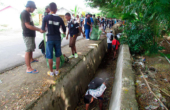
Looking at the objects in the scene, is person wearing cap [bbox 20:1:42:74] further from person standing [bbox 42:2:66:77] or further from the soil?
the soil

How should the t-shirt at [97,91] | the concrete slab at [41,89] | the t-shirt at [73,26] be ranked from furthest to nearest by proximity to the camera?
the t-shirt at [73,26]
the t-shirt at [97,91]
the concrete slab at [41,89]

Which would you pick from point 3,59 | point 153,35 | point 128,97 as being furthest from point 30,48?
point 153,35

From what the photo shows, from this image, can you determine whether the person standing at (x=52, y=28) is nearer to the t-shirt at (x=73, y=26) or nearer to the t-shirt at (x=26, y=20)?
the t-shirt at (x=26, y=20)

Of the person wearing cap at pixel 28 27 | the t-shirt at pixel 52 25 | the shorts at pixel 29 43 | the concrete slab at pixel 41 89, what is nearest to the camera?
the concrete slab at pixel 41 89

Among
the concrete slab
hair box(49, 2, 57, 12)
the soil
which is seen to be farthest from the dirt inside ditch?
hair box(49, 2, 57, 12)

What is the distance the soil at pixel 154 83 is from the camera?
2664 mm

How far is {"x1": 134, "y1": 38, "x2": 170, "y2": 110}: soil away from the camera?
105 inches

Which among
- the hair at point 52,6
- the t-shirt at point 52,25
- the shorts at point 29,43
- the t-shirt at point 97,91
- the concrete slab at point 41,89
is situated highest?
the hair at point 52,6

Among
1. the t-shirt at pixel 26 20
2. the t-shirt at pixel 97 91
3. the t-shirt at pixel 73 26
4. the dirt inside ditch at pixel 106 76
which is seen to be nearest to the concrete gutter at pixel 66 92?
the dirt inside ditch at pixel 106 76

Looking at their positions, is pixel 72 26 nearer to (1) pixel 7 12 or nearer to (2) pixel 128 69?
(2) pixel 128 69

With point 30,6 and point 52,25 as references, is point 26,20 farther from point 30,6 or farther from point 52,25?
point 52,25

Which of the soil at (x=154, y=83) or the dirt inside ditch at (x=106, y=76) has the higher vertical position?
the soil at (x=154, y=83)

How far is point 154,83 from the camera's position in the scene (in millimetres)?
3428

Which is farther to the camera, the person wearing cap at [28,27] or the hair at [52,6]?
the person wearing cap at [28,27]
